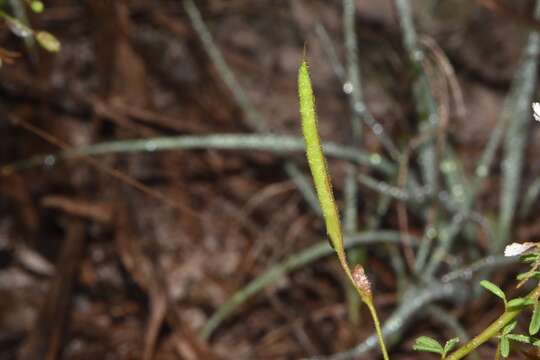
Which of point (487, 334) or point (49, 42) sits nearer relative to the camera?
point (487, 334)

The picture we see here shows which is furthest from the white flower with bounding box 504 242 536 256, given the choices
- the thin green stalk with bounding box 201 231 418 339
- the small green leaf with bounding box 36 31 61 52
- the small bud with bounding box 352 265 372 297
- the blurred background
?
the thin green stalk with bounding box 201 231 418 339

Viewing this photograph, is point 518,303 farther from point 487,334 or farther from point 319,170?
point 319,170

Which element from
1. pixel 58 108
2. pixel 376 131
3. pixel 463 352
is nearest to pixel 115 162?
pixel 58 108

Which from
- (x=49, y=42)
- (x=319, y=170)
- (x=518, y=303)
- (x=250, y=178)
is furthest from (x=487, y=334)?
(x=250, y=178)

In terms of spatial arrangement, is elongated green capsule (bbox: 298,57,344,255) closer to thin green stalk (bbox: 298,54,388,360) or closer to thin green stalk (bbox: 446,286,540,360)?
thin green stalk (bbox: 298,54,388,360)

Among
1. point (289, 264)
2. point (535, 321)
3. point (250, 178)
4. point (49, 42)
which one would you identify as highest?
point (250, 178)

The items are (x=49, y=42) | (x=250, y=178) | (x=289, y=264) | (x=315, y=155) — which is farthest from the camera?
(x=250, y=178)

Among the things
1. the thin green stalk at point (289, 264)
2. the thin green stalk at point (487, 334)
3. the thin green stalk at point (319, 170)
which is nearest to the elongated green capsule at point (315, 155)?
the thin green stalk at point (319, 170)

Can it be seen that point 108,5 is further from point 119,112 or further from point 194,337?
point 194,337

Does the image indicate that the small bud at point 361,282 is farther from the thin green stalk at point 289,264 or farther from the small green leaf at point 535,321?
the thin green stalk at point 289,264
